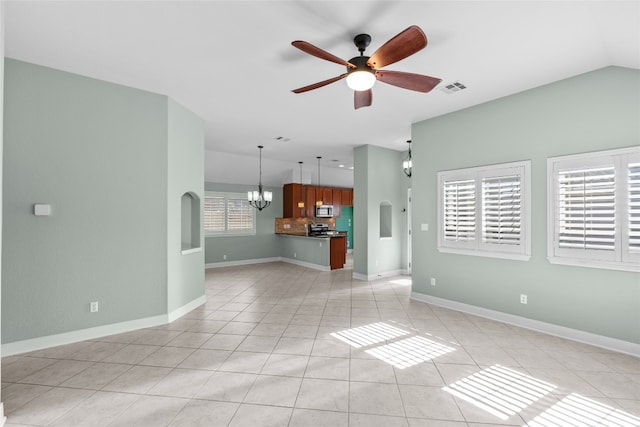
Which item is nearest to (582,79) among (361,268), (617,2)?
(617,2)

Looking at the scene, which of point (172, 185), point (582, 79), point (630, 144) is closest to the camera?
point (630, 144)

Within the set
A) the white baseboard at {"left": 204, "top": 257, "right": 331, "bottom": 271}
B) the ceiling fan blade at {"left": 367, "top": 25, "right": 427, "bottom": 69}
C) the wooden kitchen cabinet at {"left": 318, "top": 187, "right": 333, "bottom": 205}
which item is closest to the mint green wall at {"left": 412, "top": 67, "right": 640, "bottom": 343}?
the ceiling fan blade at {"left": 367, "top": 25, "right": 427, "bottom": 69}

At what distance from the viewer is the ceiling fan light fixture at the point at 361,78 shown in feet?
8.02

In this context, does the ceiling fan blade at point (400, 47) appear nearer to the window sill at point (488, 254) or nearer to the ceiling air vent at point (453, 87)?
the ceiling air vent at point (453, 87)

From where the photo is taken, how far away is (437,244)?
4730 millimetres

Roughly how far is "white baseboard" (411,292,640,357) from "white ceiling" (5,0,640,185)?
288 cm

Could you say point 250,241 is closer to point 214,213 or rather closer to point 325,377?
point 214,213

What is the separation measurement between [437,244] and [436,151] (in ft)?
5.00

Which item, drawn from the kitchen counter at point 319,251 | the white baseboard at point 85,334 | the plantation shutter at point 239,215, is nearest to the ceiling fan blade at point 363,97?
the white baseboard at point 85,334

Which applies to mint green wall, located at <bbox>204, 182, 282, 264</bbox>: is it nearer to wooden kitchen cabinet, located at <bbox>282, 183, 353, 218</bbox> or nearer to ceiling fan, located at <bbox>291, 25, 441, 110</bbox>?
wooden kitchen cabinet, located at <bbox>282, 183, 353, 218</bbox>

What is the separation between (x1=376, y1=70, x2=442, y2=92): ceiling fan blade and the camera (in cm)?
252

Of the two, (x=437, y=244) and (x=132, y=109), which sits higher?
(x=132, y=109)

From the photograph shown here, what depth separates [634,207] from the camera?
291 centimetres

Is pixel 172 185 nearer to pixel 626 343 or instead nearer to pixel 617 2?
pixel 617 2
